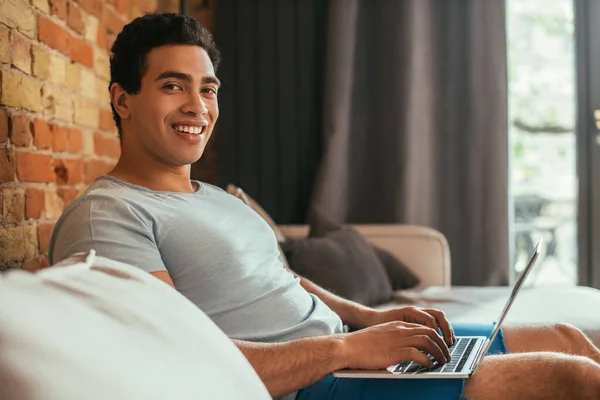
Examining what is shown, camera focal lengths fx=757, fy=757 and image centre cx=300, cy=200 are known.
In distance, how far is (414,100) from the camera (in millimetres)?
3551

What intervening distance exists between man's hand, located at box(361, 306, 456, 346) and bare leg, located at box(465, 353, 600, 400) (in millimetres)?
198

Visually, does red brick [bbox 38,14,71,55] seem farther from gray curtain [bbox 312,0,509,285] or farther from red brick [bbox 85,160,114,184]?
gray curtain [bbox 312,0,509,285]

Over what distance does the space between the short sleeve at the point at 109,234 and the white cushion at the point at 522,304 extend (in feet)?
3.83

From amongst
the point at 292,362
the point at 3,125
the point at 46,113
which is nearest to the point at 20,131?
the point at 3,125

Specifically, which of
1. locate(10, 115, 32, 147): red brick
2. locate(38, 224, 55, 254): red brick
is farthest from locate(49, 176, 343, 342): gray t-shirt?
locate(38, 224, 55, 254): red brick

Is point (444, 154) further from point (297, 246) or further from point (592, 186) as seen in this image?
point (297, 246)

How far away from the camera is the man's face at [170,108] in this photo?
155cm

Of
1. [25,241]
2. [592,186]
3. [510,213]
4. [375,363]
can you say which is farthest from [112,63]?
[592,186]

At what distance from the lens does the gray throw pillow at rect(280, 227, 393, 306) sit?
8.05 ft

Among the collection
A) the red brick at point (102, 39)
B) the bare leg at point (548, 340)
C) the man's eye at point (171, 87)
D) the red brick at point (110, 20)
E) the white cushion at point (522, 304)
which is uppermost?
the red brick at point (110, 20)

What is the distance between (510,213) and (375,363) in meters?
2.45

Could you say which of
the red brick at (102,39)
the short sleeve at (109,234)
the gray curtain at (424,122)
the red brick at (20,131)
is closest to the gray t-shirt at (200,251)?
the short sleeve at (109,234)

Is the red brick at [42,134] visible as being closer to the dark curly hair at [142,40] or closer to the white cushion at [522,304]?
the dark curly hair at [142,40]

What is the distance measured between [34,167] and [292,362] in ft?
2.99
